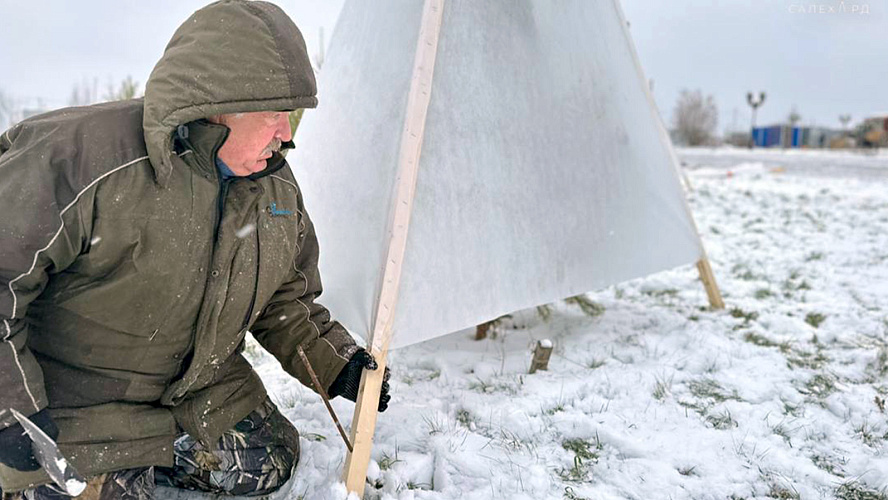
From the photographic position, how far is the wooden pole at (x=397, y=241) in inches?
73.2

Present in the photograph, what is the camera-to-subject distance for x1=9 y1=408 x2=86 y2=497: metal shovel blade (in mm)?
1406

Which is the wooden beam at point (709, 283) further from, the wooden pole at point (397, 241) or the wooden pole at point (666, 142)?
the wooden pole at point (397, 241)

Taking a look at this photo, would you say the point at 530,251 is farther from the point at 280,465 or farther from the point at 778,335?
the point at 778,335

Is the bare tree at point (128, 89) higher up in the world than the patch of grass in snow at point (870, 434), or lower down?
higher up

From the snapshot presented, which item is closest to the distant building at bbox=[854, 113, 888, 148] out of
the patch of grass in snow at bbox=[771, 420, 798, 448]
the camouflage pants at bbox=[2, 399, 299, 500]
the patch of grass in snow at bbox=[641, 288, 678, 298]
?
the patch of grass in snow at bbox=[641, 288, 678, 298]

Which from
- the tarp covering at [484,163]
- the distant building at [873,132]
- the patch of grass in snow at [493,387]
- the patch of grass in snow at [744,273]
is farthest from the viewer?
the distant building at [873,132]

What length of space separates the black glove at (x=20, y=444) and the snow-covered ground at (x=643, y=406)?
0.68 m

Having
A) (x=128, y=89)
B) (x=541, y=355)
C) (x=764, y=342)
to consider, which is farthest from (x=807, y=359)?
(x=128, y=89)

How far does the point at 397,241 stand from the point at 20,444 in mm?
1042

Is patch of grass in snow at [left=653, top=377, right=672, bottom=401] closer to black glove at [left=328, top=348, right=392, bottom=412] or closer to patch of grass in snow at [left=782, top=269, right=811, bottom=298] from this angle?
black glove at [left=328, top=348, right=392, bottom=412]

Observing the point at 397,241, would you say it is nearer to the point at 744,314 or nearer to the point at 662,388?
the point at 662,388

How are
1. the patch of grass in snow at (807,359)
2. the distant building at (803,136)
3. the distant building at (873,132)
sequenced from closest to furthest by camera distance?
the patch of grass in snow at (807,359) → the distant building at (873,132) → the distant building at (803,136)

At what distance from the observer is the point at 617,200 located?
2.94 metres

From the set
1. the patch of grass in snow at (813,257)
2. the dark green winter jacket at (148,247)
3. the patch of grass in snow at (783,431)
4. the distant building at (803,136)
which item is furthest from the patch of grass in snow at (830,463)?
the distant building at (803,136)
